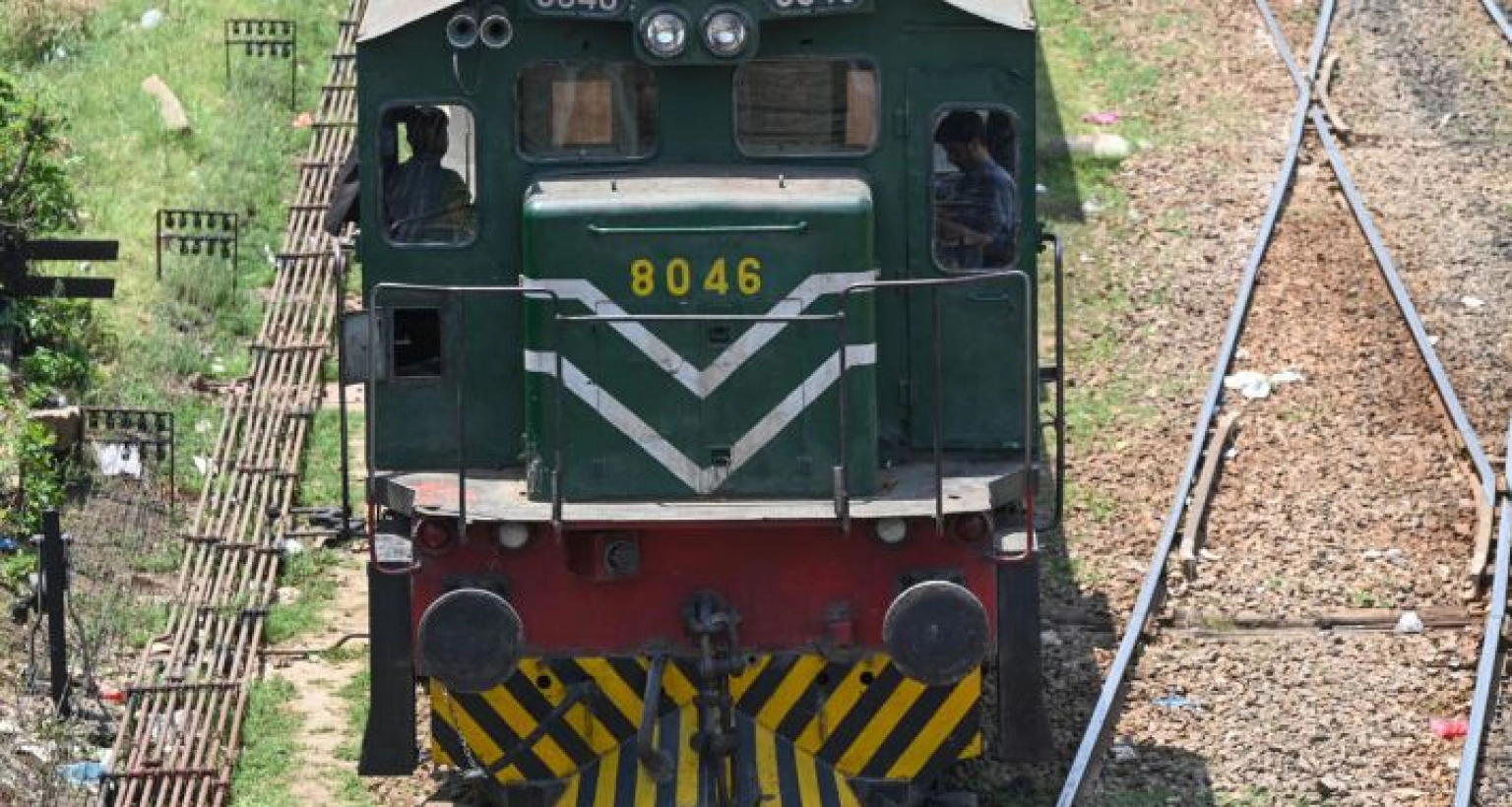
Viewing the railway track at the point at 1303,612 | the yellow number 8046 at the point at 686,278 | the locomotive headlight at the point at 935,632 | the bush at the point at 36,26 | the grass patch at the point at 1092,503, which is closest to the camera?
the locomotive headlight at the point at 935,632

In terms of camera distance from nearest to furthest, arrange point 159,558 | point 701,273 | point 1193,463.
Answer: point 701,273, point 159,558, point 1193,463

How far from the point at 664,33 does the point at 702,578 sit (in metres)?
2.00

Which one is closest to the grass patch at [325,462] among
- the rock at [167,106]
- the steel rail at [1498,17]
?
the rock at [167,106]

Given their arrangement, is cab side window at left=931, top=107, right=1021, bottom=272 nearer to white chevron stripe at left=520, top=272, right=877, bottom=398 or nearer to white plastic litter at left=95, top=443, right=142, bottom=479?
white chevron stripe at left=520, top=272, right=877, bottom=398

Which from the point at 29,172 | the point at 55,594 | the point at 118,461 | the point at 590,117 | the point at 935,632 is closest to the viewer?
the point at 935,632

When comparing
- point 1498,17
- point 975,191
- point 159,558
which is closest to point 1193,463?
point 975,191

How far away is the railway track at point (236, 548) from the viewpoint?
439 inches

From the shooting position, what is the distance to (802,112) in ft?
33.5

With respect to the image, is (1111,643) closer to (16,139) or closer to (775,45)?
(775,45)

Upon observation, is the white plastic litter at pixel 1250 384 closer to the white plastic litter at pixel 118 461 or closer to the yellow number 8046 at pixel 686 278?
the white plastic litter at pixel 118 461

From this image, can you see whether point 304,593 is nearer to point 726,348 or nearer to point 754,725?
point 754,725

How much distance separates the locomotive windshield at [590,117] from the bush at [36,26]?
10.3m

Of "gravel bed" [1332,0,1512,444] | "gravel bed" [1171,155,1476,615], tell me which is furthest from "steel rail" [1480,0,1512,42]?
"gravel bed" [1171,155,1476,615]

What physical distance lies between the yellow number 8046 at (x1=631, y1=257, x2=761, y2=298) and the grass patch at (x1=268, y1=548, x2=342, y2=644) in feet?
12.9
